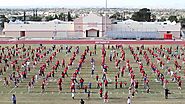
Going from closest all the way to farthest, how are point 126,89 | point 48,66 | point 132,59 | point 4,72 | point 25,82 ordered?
point 126,89, point 25,82, point 4,72, point 48,66, point 132,59

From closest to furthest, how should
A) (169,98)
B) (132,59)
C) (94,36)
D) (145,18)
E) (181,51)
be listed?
(169,98) → (132,59) → (181,51) → (94,36) → (145,18)

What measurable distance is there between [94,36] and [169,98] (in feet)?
174

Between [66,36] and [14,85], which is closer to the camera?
[14,85]

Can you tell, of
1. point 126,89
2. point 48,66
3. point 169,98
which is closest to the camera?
point 169,98

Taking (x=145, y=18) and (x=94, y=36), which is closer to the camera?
(x=94, y=36)

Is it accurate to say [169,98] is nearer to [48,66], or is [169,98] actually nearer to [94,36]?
[48,66]

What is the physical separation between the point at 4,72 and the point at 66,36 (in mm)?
42397

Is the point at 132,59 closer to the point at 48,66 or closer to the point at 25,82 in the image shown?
the point at 48,66

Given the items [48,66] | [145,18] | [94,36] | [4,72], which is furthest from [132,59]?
[145,18]

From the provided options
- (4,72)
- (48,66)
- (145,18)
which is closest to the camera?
(4,72)

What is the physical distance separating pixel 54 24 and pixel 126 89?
5300 cm

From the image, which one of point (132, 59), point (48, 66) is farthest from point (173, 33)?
point (48, 66)

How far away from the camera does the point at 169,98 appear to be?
2700 centimetres

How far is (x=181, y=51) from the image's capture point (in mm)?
53812
